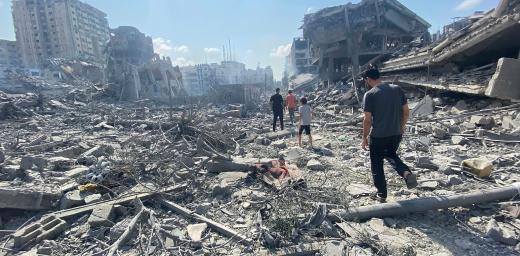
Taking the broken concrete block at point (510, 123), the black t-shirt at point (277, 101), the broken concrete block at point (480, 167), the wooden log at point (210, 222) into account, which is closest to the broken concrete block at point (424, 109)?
the broken concrete block at point (510, 123)

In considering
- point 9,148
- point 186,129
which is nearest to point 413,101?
point 186,129

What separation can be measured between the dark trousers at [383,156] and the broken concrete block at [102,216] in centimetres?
323

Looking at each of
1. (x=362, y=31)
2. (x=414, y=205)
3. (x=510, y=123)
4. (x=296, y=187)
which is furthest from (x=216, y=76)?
(x=414, y=205)

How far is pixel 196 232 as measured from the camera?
3303 millimetres

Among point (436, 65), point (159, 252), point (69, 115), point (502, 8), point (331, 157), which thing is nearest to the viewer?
point (159, 252)

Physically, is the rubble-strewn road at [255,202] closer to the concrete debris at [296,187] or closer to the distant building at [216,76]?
the concrete debris at [296,187]

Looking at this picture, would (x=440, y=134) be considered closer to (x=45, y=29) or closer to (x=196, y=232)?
(x=196, y=232)

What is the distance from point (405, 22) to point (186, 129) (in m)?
23.2

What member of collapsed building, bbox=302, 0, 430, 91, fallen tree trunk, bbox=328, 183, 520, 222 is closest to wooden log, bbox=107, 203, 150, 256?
fallen tree trunk, bbox=328, 183, 520, 222

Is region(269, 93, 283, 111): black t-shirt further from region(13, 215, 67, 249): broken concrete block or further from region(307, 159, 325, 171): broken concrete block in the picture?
region(13, 215, 67, 249): broken concrete block

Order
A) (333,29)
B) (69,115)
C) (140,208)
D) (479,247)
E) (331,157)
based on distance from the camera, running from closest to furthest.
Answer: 1. (479,247)
2. (140,208)
3. (331,157)
4. (69,115)
5. (333,29)

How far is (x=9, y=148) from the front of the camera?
8469 mm

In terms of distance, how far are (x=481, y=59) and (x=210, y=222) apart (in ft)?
36.5

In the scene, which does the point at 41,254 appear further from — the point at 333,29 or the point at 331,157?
the point at 333,29
